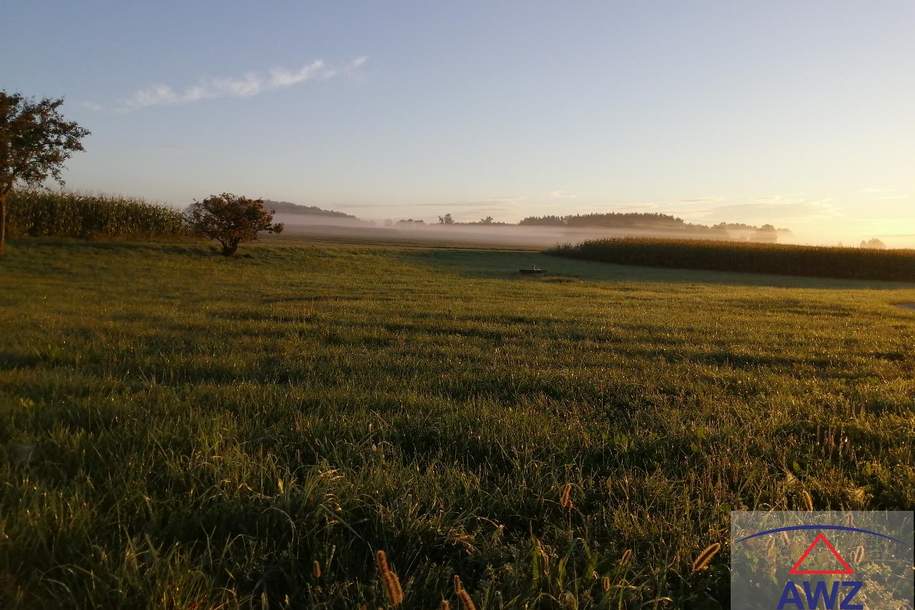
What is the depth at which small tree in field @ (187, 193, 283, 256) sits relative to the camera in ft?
104

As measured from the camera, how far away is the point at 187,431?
137 inches

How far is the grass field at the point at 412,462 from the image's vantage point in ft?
7.30

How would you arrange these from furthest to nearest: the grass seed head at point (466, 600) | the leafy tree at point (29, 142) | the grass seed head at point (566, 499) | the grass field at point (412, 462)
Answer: the leafy tree at point (29, 142) → the grass seed head at point (566, 499) → the grass field at point (412, 462) → the grass seed head at point (466, 600)

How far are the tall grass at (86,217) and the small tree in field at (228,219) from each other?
723 cm

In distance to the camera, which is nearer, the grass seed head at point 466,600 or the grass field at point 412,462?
the grass seed head at point 466,600

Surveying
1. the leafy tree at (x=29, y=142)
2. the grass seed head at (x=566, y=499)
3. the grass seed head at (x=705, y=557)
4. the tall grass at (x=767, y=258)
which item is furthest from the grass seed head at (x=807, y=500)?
the tall grass at (x=767, y=258)

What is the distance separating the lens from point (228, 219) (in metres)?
32.0

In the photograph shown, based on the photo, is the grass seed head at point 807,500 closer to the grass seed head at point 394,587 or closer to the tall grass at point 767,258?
the grass seed head at point 394,587

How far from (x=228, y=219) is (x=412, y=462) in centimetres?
3228

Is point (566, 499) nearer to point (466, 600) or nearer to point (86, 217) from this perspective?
point (466, 600)

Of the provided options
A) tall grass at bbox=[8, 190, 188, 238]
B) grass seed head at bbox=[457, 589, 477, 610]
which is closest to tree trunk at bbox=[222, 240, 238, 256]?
tall grass at bbox=[8, 190, 188, 238]

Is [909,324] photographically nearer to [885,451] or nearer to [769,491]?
[885,451]

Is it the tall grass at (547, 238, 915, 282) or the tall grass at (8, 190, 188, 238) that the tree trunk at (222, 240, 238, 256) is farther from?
the tall grass at (547, 238, 915, 282)

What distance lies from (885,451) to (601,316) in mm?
8403
